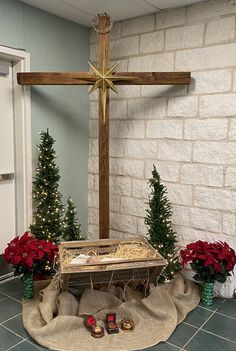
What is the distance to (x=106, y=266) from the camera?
2105 mm

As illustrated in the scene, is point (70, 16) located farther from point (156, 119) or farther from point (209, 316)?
point (209, 316)

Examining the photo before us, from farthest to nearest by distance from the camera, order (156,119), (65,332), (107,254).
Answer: (156,119)
(107,254)
(65,332)

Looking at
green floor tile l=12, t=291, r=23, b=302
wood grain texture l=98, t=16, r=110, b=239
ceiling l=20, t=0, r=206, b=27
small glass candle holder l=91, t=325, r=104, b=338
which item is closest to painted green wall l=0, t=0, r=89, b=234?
ceiling l=20, t=0, r=206, b=27

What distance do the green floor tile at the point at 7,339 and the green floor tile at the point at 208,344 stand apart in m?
1.04

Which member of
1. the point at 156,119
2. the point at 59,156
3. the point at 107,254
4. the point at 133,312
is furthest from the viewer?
the point at 59,156

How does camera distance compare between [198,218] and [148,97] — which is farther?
[148,97]

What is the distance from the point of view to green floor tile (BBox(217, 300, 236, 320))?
7.66ft

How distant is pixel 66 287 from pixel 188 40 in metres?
2.07

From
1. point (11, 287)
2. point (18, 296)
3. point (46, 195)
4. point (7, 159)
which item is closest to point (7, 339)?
point (18, 296)

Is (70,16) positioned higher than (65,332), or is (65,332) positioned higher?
(70,16)

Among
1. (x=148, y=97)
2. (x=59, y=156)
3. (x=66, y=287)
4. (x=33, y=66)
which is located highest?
(x=33, y=66)

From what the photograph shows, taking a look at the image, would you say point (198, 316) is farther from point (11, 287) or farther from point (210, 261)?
point (11, 287)

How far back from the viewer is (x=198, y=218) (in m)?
2.64

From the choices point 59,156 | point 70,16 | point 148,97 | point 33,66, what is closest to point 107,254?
point 59,156
